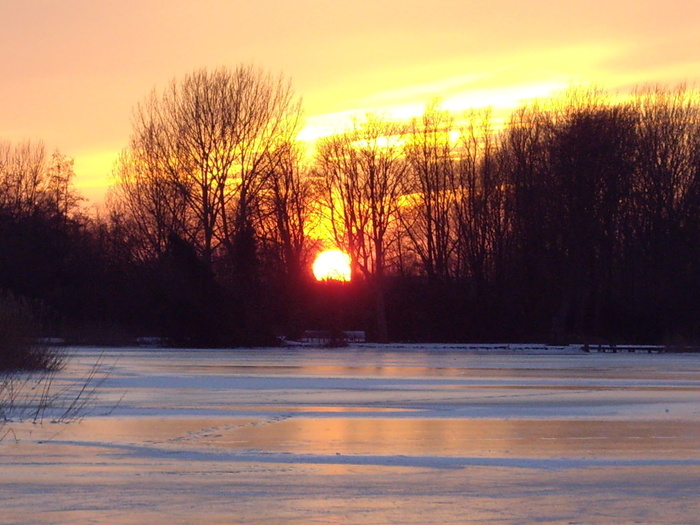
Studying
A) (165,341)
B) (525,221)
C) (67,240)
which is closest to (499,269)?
(525,221)

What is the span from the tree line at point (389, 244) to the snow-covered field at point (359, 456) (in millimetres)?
33359

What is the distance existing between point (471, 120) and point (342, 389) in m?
53.1

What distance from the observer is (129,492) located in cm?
913

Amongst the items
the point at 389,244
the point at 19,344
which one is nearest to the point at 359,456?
the point at 19,344

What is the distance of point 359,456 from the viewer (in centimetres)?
1171

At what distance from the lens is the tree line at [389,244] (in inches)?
2221

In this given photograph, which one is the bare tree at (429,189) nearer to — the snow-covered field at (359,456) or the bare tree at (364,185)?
the bare tree at (364,185)

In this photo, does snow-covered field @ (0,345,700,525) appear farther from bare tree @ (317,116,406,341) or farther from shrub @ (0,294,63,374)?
bare tree @ (317,116,406,341)

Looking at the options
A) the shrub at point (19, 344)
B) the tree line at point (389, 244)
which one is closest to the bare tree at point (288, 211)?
the tree line at point (389, 244)

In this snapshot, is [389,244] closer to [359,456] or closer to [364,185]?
[364,185]

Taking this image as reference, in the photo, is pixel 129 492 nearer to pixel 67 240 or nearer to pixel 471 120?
pixel 67 240

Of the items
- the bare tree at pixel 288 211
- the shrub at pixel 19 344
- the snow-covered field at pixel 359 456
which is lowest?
the snow-covered field at pixel 359 456

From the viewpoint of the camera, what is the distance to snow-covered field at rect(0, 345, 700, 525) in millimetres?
8445

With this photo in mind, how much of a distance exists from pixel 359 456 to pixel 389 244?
59120 millimetres
